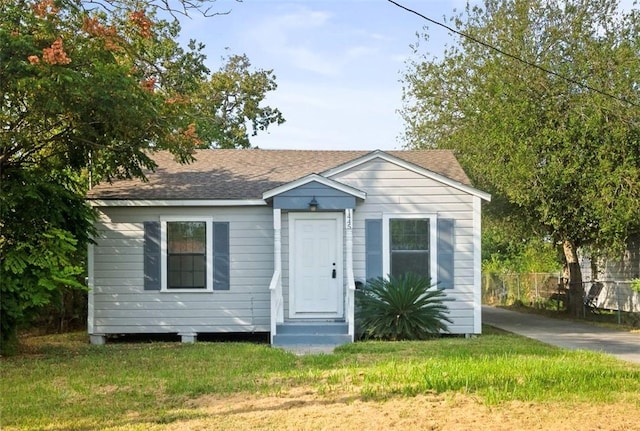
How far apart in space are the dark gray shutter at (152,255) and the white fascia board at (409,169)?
131 inches

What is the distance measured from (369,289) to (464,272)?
188 centimetres

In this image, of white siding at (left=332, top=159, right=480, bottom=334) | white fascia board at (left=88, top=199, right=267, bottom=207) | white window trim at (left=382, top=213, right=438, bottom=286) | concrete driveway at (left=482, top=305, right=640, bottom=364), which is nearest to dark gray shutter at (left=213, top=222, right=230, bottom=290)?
white fascia board at (left=88, top=199, right=267, bottom=207)

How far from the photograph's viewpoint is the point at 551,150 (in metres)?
16.3

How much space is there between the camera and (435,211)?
13.2 metres

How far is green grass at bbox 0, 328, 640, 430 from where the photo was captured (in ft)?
22.7

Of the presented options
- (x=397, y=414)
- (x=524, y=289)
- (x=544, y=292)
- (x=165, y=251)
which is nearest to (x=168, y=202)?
(x=165, y=251)

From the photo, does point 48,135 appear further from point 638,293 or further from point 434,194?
point 638,293

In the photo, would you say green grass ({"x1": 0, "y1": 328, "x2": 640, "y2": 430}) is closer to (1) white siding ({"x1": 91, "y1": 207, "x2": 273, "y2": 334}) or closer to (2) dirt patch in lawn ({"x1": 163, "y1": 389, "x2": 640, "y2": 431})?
(2) dirt patch in lawn ({"x1": 163, "y1": 389, "x2": 640, "y2": 431})

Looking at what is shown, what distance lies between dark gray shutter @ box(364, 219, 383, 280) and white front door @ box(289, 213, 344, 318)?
50 centimetres

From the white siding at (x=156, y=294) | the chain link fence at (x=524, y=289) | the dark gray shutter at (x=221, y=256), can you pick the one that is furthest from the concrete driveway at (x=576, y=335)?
the dark gray shutter at (x=221, y=256)

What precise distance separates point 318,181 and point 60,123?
448cm

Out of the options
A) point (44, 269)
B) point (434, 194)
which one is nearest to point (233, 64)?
point (434, 194)

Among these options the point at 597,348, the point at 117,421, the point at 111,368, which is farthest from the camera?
the point at 597,348

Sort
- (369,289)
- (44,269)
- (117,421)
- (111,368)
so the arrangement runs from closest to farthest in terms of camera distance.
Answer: (117,421), (111,368), (44,269), (369,289)
